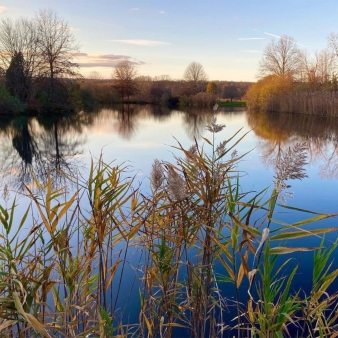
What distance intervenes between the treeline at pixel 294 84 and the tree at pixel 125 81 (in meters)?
17.0

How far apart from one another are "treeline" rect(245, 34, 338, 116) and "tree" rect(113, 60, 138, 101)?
1704 centimetres

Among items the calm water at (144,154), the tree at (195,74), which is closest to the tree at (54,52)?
the calm water at (144,154)

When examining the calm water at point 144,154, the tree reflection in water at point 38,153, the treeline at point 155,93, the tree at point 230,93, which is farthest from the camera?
the tree at point 230,93

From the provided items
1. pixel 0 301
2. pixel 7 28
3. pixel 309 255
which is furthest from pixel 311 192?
pixel 7 28

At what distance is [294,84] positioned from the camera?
26.9 metres

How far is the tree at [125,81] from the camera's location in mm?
42781

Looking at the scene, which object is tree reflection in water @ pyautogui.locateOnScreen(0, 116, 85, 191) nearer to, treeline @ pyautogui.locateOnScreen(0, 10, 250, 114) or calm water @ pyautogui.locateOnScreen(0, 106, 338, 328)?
calm water @ pyautogui.locateOnScreen(0, 106, 338, 328)

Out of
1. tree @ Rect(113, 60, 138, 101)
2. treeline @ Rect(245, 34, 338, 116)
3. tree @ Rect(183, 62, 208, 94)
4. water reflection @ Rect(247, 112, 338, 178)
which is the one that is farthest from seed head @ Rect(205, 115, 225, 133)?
tree @ Rect(183, 62, 208, 94)

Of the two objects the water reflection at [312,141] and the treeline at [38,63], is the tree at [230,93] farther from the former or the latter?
the water reflection at [312,141]

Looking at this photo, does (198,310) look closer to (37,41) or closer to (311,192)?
(311,192)

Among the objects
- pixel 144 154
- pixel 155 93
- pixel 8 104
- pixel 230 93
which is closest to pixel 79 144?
pixel 144 154

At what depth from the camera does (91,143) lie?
41.0 ft

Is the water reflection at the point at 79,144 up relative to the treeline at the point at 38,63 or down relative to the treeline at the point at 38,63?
down

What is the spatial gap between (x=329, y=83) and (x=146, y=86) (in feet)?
79.7
